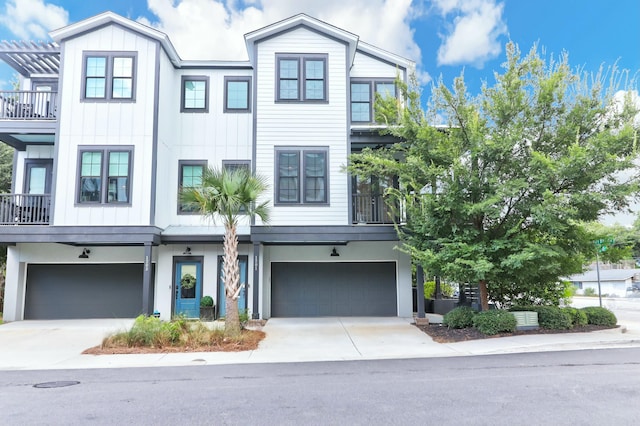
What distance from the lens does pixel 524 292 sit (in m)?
13.2

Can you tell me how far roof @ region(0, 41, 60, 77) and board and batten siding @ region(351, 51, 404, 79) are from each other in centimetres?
999

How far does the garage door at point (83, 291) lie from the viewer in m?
15.1

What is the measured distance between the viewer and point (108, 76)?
13844 millimetres

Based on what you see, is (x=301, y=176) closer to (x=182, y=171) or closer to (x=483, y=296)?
(x=182, y=171)

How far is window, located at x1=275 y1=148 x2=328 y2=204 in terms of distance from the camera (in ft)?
46.6

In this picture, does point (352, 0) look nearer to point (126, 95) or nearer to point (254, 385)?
point (126, 95)

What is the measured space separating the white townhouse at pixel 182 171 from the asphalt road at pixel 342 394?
18.9ft

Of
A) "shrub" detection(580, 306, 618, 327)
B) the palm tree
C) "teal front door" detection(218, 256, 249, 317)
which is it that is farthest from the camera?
"teal front door" detection(218, 256, 249, 317)

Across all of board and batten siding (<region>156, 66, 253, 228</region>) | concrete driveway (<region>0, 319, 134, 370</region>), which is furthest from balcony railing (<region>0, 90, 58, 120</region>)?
concrete driveway (<region>0, 319, 134, 370</region>)

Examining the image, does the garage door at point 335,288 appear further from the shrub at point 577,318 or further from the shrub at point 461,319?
the shrub at point 577,318

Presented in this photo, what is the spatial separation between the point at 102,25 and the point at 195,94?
11.2 feet

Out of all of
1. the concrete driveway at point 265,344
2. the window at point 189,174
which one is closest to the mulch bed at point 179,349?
the concrete driveway at point 265,344

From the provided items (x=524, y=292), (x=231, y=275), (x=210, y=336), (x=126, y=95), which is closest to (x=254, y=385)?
(x=210, y=336)

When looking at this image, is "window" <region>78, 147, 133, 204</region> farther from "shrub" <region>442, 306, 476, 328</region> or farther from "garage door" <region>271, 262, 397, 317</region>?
"shrub" <region>442, 306, 476, 328</region>
